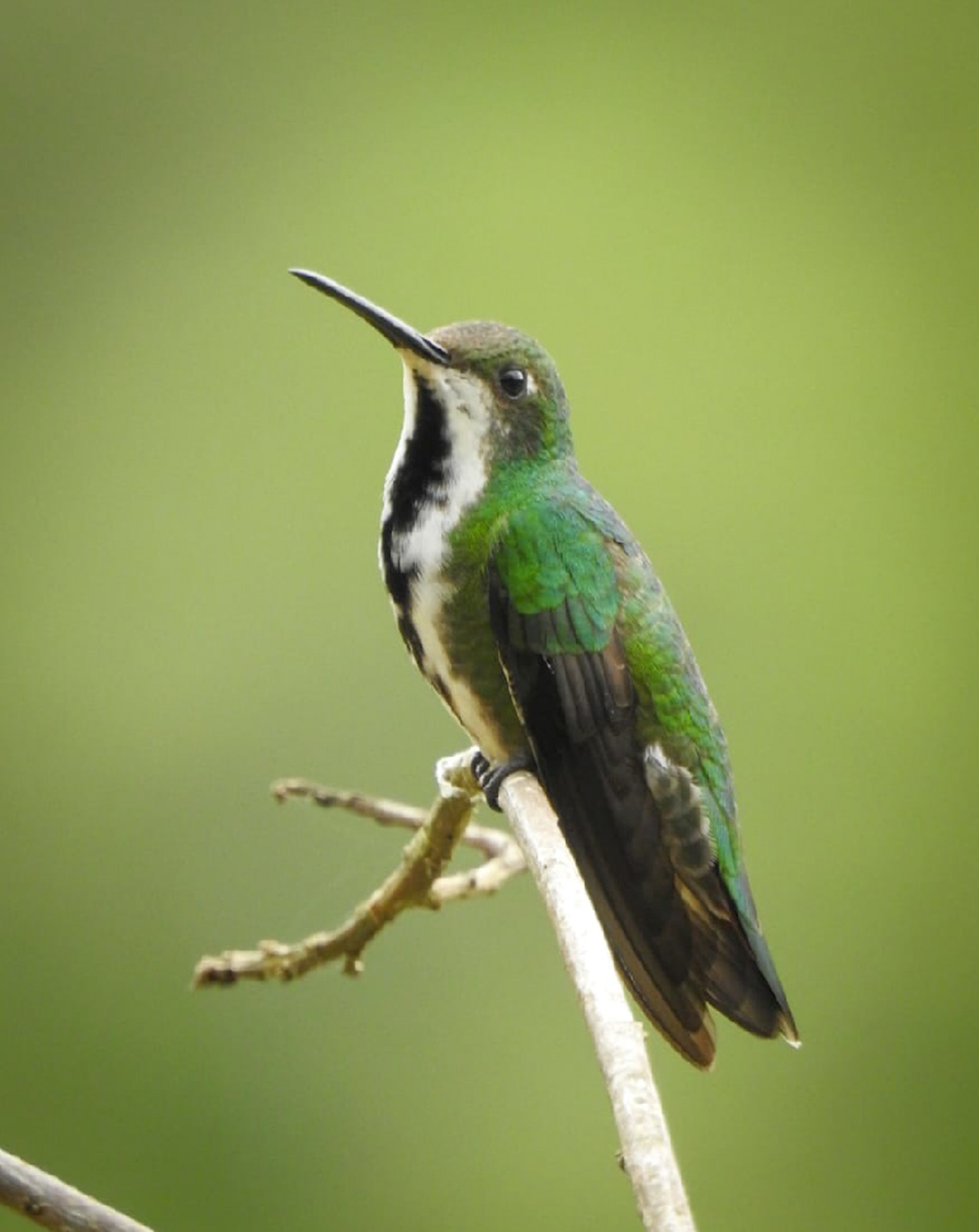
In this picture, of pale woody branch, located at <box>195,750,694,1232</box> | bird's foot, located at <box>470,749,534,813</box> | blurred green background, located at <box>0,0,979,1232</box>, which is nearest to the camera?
pale woody branch, located at <box>195,750,694,1232</box>

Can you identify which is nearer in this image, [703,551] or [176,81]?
[703,551]

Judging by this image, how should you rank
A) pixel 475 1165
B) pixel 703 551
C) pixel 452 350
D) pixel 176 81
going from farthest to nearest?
1. pixel 176 81
2. pixel 703 551
3. pixel 475 1165
4. pixel 452 350

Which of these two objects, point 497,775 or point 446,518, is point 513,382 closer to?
point 446,518

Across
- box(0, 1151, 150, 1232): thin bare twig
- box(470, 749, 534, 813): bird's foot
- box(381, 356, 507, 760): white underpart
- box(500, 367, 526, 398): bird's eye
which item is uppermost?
box(500, 367, 526, 398): bird's eye

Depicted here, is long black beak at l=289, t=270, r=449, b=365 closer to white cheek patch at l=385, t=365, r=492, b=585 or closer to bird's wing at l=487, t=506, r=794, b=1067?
white cheek patch at l=385, t=365, r=492, b=585

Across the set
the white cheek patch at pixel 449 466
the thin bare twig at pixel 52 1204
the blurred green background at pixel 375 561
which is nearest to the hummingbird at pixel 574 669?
the white cheek patch at pixel 449 466

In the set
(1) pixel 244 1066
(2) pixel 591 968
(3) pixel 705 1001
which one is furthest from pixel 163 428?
(2) pixel 591 968

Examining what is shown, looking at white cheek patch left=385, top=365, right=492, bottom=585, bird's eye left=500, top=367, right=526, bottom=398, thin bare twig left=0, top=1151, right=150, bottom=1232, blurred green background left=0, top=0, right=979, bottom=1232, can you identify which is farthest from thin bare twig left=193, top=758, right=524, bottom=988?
blurred green background left=0, top=0, right=979, bottom=1232

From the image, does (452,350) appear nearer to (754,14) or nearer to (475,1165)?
(475,1165)
